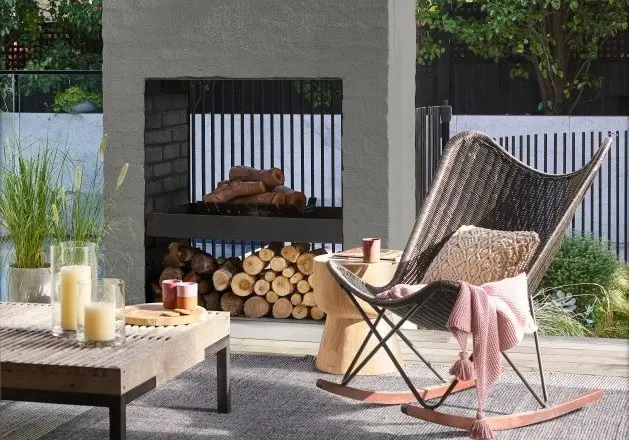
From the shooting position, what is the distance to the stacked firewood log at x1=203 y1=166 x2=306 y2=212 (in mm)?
5656

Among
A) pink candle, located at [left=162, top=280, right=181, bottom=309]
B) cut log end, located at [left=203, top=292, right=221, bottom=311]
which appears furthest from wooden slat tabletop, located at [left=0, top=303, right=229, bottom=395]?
cut log end, located at [left=203, top=292, right=221, bottom=311]

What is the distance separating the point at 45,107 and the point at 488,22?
2456 mm

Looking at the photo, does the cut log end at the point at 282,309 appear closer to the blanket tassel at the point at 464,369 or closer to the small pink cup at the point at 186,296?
the small pink cup at the point at 186,296

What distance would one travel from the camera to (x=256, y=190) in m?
5.68

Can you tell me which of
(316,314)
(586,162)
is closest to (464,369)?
(316,314)

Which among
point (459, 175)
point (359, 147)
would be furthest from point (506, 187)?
point (359, 147)

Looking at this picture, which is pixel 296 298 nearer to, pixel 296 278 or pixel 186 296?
pixel 296 278

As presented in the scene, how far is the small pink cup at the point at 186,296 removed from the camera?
4.02m

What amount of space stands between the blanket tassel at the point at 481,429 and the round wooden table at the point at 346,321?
3.43ft

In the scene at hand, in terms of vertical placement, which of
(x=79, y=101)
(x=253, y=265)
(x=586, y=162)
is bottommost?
(x=253, y=265)

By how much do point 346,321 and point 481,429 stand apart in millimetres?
1147

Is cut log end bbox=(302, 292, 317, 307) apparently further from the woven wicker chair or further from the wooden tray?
the wooden tray

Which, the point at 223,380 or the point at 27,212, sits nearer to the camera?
the point at 223,380

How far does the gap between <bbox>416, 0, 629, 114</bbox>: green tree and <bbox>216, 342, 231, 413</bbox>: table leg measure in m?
2.70
